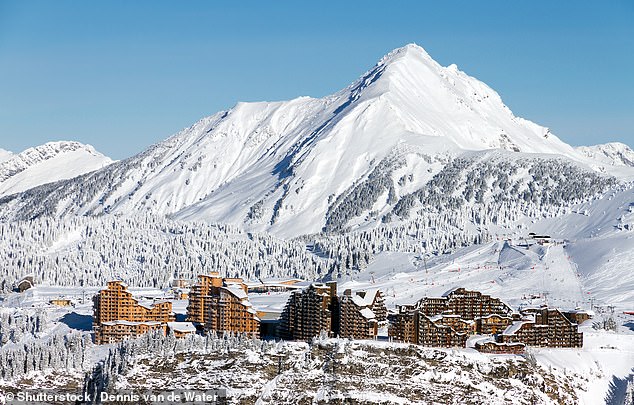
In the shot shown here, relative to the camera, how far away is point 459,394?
124750 millimetres

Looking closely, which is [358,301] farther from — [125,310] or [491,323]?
[125,310]

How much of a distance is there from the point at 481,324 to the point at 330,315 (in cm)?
1971

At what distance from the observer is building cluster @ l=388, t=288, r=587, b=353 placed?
144 meters

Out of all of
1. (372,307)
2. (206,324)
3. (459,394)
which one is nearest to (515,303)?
(372,307)

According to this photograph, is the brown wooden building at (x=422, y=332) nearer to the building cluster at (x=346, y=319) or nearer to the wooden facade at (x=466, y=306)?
the building cluster at (x=346, y=319)

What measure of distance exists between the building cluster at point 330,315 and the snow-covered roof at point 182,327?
509 inches

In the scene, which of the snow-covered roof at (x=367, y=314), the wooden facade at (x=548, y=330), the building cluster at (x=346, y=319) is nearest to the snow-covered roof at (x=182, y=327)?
the building cluster at (x=346, y=319)

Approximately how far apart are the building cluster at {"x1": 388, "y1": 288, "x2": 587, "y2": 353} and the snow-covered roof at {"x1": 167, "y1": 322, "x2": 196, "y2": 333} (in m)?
27.5

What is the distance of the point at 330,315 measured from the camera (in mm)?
151125

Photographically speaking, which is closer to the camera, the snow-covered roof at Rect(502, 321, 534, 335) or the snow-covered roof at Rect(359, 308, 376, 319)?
the snow-covered roof at Rect(502, 321, 534, 335)

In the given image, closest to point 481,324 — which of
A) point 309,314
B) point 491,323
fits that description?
point 491,323

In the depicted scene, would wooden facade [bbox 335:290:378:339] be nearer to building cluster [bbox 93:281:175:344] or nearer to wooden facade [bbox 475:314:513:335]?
wooden facade [bbox 475:314:513:335]

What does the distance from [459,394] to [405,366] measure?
8002mm

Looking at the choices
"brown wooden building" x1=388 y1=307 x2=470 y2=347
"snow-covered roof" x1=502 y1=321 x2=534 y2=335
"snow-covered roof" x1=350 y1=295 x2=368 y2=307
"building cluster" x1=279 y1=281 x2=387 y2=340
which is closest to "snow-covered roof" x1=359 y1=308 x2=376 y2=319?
"building cluster" x1=279 y1=281 x2=387 y2=340
